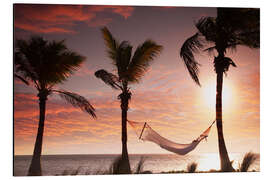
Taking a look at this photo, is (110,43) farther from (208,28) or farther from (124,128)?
(208,28)

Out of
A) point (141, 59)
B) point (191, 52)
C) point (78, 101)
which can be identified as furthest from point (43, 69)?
point (191, 52)

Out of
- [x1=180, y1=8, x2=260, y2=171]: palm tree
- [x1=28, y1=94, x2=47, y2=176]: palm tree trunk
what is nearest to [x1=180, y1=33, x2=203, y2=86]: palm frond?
[x1=180, y1=8, x2=260, y2=171]: palm tree

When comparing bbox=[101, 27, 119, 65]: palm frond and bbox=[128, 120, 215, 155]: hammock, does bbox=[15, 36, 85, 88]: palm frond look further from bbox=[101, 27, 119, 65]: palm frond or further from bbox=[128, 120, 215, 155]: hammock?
bbox=[128, 120, 215, 155]: hammock

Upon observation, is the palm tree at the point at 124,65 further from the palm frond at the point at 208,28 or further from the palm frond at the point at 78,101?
the palm frond at the point at 208,28

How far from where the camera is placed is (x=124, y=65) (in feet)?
20.6

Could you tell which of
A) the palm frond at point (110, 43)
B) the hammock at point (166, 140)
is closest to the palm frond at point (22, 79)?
the palm frond at point (110, 43)

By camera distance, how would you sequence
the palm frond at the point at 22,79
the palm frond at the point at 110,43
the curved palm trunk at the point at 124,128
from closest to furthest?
the palm frond at the point at 22,79, the curved palm trunk at the point at 124,128, the palm frond at the point at 110,43

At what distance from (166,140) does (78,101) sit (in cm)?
151

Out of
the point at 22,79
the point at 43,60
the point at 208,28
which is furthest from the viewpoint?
the point at 208,28

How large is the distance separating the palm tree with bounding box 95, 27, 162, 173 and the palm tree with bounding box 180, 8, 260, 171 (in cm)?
64

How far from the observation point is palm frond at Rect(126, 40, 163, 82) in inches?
247

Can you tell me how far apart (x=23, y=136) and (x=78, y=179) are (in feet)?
3.52

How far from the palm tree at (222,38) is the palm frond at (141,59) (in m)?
0.46

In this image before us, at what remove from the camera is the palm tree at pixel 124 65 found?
6230 millimetres
